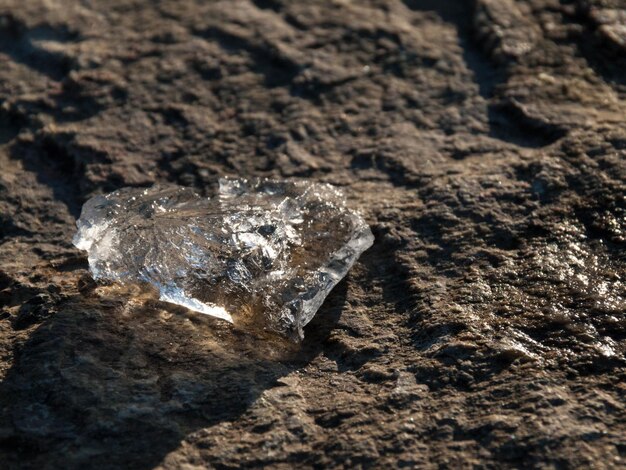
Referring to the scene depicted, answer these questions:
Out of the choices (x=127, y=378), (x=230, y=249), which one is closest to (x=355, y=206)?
(x=230, y=249)

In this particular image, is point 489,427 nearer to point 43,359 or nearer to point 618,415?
point 618,415

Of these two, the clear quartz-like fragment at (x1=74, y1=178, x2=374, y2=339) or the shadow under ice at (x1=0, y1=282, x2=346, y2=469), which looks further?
the clear quartz-like fragment at (x1=74, y1=178, x2=374, y2=339)

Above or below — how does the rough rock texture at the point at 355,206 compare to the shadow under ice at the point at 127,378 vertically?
above

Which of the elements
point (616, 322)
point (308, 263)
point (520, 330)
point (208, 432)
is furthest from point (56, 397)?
point (616, 322)

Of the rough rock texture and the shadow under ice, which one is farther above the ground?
the rough rock texture
